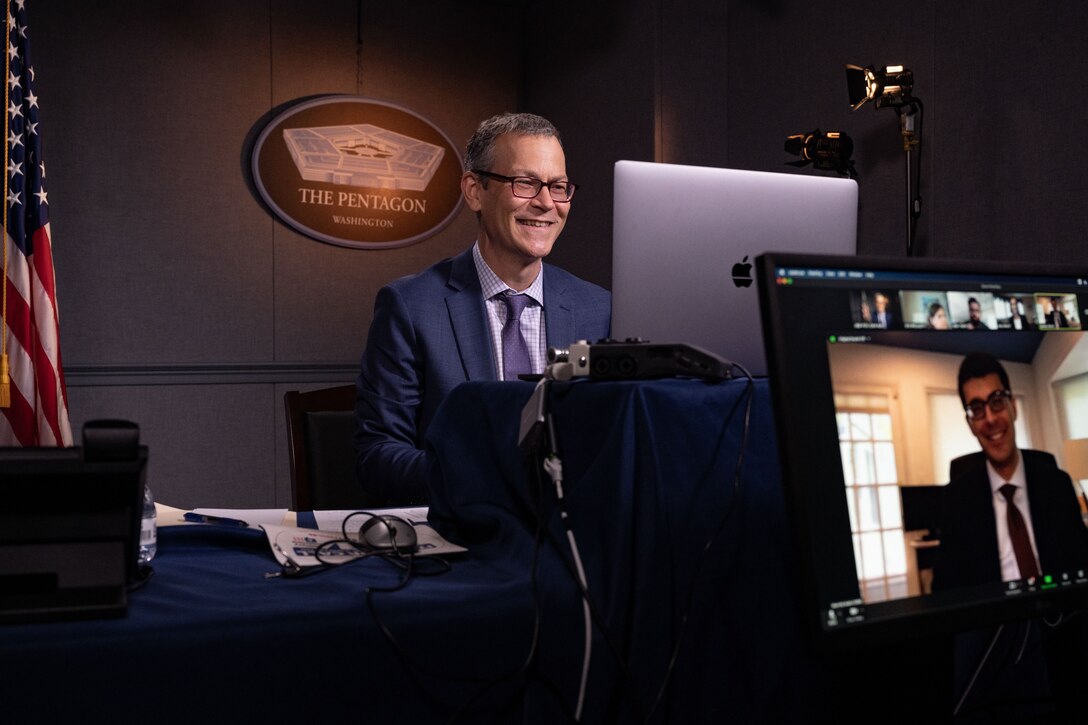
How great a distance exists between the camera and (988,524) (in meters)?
0.80

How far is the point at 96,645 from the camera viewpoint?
29.9 inches

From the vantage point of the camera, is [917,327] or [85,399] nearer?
[917,327]

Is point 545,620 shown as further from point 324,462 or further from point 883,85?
point 883,85

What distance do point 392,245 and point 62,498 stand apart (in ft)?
11.5

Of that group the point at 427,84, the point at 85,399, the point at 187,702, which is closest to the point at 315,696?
the point at 187,702

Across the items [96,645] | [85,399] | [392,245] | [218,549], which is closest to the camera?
[96,645]

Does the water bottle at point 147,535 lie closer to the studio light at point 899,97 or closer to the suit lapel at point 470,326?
the suit lapel at point 470,326

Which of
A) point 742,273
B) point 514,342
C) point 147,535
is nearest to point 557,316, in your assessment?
→ point 514,342

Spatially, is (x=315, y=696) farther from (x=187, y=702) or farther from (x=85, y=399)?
(x=85, y=399)

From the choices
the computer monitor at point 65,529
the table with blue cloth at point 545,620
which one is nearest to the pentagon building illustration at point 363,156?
the table with blue cloth at point 545,620

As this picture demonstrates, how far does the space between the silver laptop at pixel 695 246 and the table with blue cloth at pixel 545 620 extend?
1.00 feet

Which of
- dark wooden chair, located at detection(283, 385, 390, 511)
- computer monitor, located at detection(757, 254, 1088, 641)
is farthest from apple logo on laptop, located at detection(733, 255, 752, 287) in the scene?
dark wooden chair, located at detection(283, 385, 390, 511)

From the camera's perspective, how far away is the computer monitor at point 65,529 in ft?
2.57

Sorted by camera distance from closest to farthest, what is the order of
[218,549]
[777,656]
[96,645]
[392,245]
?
1. [96,645]
2. [777,656]
3. [218,549]
4. [392,245]
